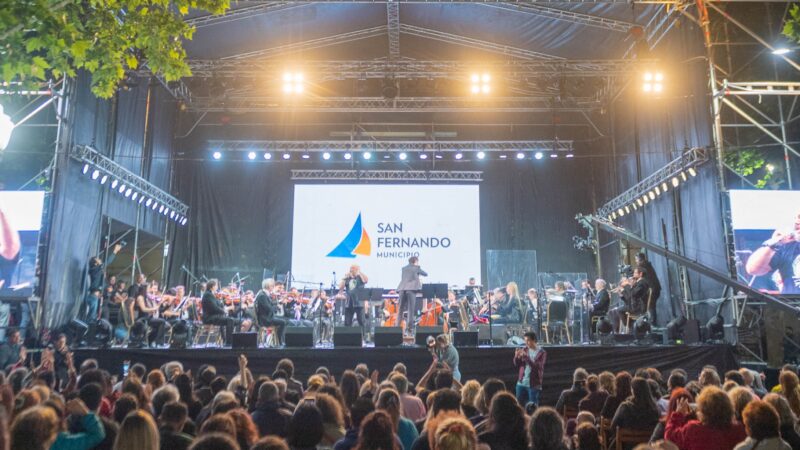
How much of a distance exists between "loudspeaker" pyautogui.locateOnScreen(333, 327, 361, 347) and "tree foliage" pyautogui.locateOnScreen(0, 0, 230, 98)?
16.7 ft

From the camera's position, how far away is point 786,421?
434 centimetres

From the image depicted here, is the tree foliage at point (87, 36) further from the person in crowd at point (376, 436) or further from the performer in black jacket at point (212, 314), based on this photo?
the performer in black jacket at point (212, 314)

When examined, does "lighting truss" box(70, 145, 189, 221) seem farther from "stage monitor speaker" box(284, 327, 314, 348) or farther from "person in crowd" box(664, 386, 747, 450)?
"person in crowd" box(664, 386, 747, 450)

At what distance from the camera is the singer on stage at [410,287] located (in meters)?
12.8

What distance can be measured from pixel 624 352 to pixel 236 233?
1270 centimetres

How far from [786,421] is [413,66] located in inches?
488

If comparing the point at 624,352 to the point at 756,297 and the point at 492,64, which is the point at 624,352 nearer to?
the point at 756,297

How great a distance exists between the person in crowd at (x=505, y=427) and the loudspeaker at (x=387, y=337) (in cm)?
669

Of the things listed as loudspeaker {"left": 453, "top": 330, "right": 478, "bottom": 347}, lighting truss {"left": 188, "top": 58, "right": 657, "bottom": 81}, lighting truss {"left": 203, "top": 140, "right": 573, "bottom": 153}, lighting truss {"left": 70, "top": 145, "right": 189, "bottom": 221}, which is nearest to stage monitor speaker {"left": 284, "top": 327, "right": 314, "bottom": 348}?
loudspeaker {"left": 453, "top": 330, "right": 478, "bottom": 347}

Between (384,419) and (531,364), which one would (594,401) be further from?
(384,419)

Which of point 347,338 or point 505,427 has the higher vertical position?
point 347,338

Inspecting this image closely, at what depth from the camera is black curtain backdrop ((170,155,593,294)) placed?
19.0 metres

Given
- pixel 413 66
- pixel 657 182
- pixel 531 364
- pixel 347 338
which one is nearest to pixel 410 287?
pixel 347 338

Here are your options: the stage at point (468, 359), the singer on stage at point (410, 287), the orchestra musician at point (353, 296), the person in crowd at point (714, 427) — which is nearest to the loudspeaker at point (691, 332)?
the stage at point (468, 359)
